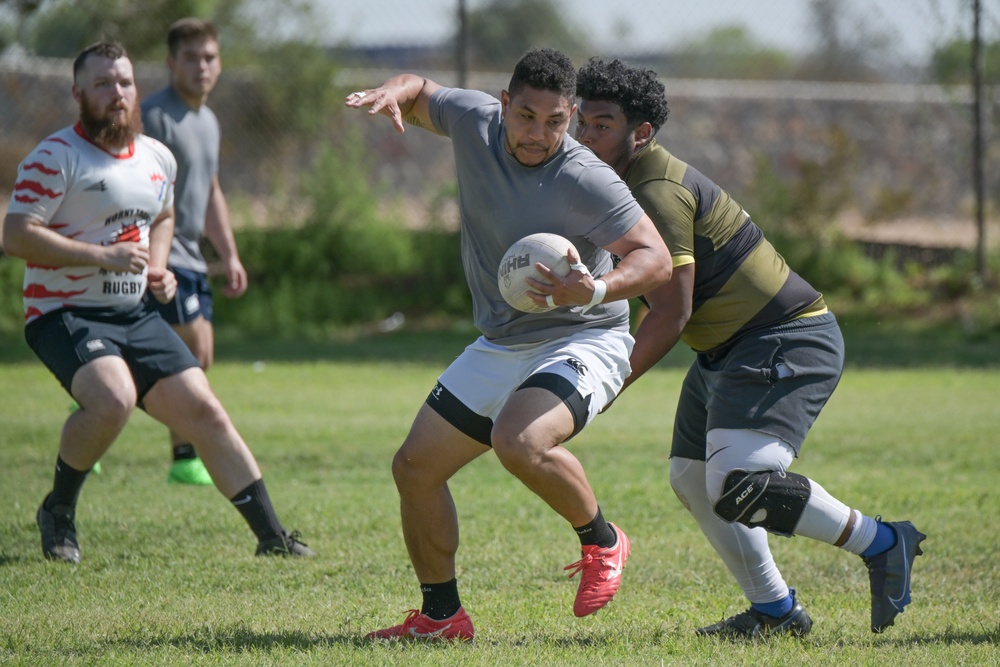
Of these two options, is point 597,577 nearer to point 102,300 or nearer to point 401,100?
point 401,100

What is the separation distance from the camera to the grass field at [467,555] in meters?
4.17

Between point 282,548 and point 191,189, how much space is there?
286cm

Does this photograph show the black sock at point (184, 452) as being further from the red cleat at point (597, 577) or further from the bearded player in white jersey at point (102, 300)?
the red cleat at point (597, 577)

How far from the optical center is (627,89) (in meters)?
4.27

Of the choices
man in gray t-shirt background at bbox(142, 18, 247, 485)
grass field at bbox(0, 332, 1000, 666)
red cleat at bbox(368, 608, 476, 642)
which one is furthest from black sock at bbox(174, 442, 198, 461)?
red cleat at bbox(368, 608, 476, 642)

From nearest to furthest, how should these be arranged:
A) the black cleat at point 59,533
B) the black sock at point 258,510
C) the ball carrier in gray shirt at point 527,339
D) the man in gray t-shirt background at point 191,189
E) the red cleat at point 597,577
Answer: the ball carrier in gray shirt at point 527,339, the red cleat at point 597,577, the black cleat at point 59,533, the black sock at point 258,510, the man in gray t-shirt background at point 191,189

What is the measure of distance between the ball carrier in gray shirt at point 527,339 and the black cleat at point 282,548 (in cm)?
137

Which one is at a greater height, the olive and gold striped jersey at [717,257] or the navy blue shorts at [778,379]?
the olive and gold striped jersey at [717,257]

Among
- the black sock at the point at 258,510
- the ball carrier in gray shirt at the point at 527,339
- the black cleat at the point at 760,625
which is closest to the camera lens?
the ball carrier in gray shirt at the point at 527,339

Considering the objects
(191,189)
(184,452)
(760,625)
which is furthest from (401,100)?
(184,452)

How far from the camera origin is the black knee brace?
4.14 meters

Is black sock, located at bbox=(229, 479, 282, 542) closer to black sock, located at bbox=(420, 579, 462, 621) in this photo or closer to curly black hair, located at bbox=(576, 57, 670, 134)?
black sock, located at bbox=(420, 579, 462, 621)

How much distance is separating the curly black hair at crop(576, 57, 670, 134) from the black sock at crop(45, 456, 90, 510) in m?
2.98

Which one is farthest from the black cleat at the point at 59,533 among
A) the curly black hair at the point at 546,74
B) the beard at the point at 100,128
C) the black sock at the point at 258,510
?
the curly black hair at the point at 546,74
